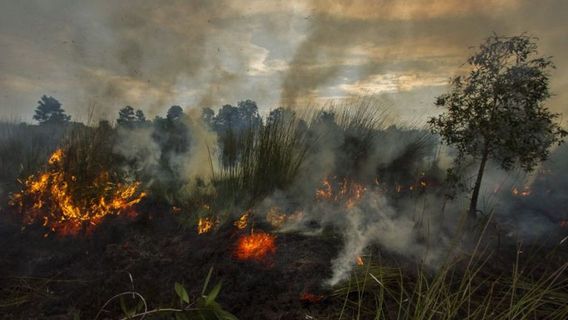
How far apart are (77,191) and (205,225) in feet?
7.91

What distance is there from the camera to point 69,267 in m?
6.52

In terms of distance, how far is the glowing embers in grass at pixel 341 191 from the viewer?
9.06 metres

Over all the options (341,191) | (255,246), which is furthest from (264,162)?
(341,191)

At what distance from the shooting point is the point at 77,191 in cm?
745

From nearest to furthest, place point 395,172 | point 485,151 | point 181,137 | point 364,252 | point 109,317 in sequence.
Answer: point 109,317 → point 364,252 → point 485,151 → point 395,172 → point 181,137

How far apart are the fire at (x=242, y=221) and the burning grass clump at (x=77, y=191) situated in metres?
2.49

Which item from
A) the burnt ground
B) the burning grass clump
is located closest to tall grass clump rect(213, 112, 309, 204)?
the burnt ground

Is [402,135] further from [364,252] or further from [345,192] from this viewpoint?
[364,252]

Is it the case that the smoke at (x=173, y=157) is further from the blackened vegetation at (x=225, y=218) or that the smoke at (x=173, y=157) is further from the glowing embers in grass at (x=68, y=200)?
the glowing embers in grass at (x=68, y=200)

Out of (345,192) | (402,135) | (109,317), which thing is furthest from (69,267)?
(402,135)

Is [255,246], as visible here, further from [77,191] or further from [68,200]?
[68,200]

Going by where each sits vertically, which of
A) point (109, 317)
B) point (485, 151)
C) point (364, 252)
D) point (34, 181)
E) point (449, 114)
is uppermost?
point (449, 114)

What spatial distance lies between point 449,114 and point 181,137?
741 centimetres

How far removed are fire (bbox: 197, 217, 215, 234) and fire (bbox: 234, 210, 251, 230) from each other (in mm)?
638
